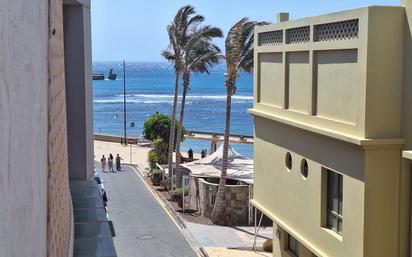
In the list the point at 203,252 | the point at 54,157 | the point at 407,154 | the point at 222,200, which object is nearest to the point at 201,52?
the point at 222,200

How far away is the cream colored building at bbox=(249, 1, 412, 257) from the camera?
11.5m

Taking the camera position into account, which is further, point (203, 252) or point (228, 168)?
point (228, 168)

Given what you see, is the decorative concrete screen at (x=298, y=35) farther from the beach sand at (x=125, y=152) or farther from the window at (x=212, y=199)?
the beach sand at (x=125, y=152)

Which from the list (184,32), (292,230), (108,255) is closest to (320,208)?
(292,230)

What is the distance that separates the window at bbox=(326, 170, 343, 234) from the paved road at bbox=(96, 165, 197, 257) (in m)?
10.8

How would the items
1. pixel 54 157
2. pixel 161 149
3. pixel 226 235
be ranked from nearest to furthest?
pixel 54 157
pixel 226 235
pixel 161 149

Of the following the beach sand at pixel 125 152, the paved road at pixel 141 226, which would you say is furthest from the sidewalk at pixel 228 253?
the beach sand at pixel 125 152

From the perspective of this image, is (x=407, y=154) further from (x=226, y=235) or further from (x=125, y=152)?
(x=125, y=152)

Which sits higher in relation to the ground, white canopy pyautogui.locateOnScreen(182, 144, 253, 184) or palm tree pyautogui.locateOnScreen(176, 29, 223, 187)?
palm tree pyautogui.locateOnScreen(176, 29, 223, 187)

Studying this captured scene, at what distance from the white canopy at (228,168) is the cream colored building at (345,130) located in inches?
507

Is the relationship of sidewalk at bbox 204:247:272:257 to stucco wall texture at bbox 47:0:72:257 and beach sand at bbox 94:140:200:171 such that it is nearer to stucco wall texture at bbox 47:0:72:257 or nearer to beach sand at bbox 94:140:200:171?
stucco wall texture at bbox 47:0:72:257

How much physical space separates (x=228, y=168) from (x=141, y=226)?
5.71 m

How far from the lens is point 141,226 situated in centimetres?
2814

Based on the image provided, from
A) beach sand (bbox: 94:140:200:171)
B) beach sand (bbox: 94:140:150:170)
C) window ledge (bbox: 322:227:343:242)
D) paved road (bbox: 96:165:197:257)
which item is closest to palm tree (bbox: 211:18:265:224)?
paved road (bbox: 96:165:197:257)
